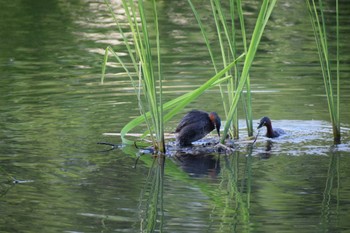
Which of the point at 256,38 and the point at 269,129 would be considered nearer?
the point at 256,38

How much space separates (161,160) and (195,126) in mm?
691

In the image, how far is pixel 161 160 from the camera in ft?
27.8

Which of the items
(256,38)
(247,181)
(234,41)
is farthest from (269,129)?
(247,181)

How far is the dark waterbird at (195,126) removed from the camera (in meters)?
9.00

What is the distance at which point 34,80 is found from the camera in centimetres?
1277

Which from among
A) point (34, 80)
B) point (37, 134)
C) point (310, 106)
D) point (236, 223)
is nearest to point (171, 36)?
point (34, 80)

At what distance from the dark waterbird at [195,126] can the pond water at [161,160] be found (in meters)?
0.21

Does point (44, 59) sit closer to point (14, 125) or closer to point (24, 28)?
point (24, 28)

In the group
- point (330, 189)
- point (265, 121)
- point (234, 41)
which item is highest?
point (234, 41)

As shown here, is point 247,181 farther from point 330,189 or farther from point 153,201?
point 153,201

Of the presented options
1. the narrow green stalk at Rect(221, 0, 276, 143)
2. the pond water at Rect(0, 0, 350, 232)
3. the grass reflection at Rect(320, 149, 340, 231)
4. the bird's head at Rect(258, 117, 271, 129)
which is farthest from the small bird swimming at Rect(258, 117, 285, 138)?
the narrow green stalk at Rect(221, 0, 276, 143)

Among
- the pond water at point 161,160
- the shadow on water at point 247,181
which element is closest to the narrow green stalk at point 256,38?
the shadow on water at point 247,181

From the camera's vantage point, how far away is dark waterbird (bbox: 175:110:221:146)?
354 inches

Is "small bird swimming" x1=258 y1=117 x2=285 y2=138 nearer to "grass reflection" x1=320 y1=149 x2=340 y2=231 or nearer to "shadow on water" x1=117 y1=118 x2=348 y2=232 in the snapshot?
"shadow on water" x1=117 y1=118 x2=348 y2=232
